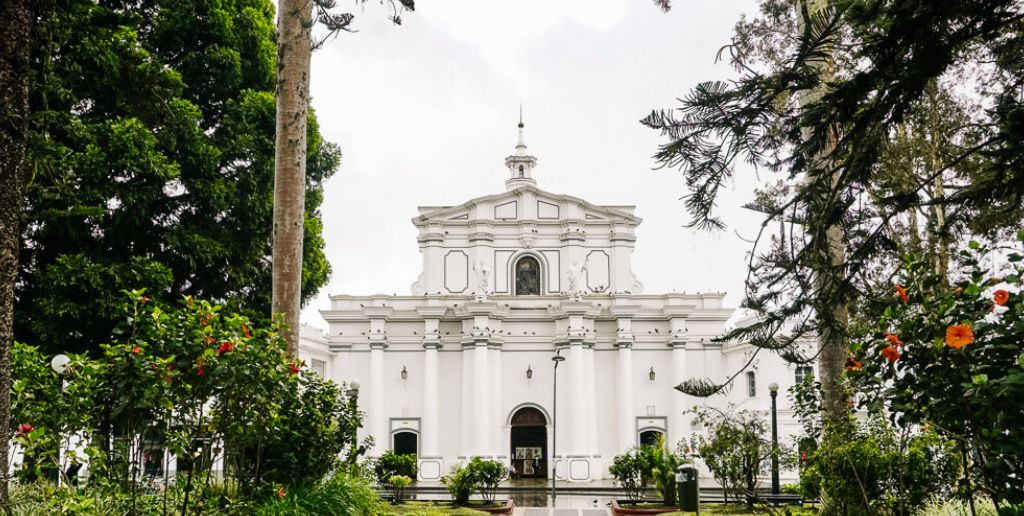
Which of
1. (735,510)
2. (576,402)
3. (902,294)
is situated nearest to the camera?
(902,294)

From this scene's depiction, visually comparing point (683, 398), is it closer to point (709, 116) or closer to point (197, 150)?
point (197, 150)

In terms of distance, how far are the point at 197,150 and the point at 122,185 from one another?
1.51 meters

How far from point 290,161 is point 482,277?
21.7 metres

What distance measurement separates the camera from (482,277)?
30859mm

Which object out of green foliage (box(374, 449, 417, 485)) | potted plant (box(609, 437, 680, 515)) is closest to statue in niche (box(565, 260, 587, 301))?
green foliage (box(374, 449, 417, 485))

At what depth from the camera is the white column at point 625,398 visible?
2841cm

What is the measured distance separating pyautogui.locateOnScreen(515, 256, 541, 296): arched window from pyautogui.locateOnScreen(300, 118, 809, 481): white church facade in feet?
1.79

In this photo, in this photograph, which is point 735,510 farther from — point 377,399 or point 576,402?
point 377,399

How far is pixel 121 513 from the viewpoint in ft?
21.1

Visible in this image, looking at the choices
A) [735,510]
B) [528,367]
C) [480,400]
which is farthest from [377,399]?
[735,510]

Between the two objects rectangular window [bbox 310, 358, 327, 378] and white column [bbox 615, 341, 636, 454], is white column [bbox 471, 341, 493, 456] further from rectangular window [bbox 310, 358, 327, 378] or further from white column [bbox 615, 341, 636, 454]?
rectangular window [bbox 310, 358, 327, 378]

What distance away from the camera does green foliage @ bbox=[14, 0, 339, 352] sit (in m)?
12.9

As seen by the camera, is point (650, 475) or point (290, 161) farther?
point (650, 475)

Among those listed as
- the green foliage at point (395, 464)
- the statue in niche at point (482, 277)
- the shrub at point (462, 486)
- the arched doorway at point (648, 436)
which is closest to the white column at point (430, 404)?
Answer: the statue in niche at point (482, 277)
